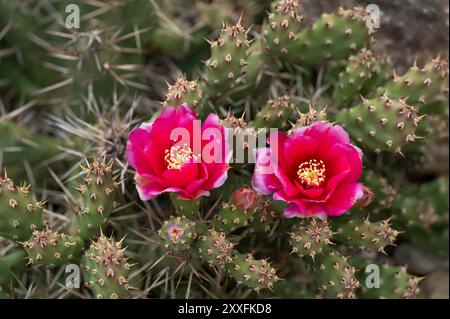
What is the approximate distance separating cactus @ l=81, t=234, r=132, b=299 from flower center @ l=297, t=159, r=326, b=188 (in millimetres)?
590

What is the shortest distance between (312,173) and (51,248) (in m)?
0.86

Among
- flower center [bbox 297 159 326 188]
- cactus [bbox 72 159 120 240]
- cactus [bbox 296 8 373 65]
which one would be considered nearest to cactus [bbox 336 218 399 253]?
flower center [bbox 297 159 326 188]

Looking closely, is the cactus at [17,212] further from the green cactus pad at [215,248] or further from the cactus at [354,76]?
the cactus at [354,76]

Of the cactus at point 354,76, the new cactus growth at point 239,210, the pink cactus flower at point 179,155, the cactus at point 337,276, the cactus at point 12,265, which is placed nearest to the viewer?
the pink cactus flower at point 179,155

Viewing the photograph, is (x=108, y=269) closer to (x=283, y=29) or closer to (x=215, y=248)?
(x=215, y=248)

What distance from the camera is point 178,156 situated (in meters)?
2.03

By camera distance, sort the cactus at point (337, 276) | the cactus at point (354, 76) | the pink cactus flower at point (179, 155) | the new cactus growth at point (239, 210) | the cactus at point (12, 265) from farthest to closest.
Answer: the cactus at point (354, 76), the cactus at point (12, 265), the cactus at point (337, 276), the new cactus growth at point (239, 210), the pink cactus flower at point (179, 155)

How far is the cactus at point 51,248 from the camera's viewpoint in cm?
216

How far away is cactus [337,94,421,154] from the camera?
2.17 m

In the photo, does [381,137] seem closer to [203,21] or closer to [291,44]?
[291,44]

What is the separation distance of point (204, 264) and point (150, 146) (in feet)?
1.83

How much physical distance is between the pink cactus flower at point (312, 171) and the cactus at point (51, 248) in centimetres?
65

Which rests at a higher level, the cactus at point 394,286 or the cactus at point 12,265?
the cactus at point 12,265

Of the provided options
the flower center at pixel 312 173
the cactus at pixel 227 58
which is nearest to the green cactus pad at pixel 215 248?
the flower center at pixel 312 173
